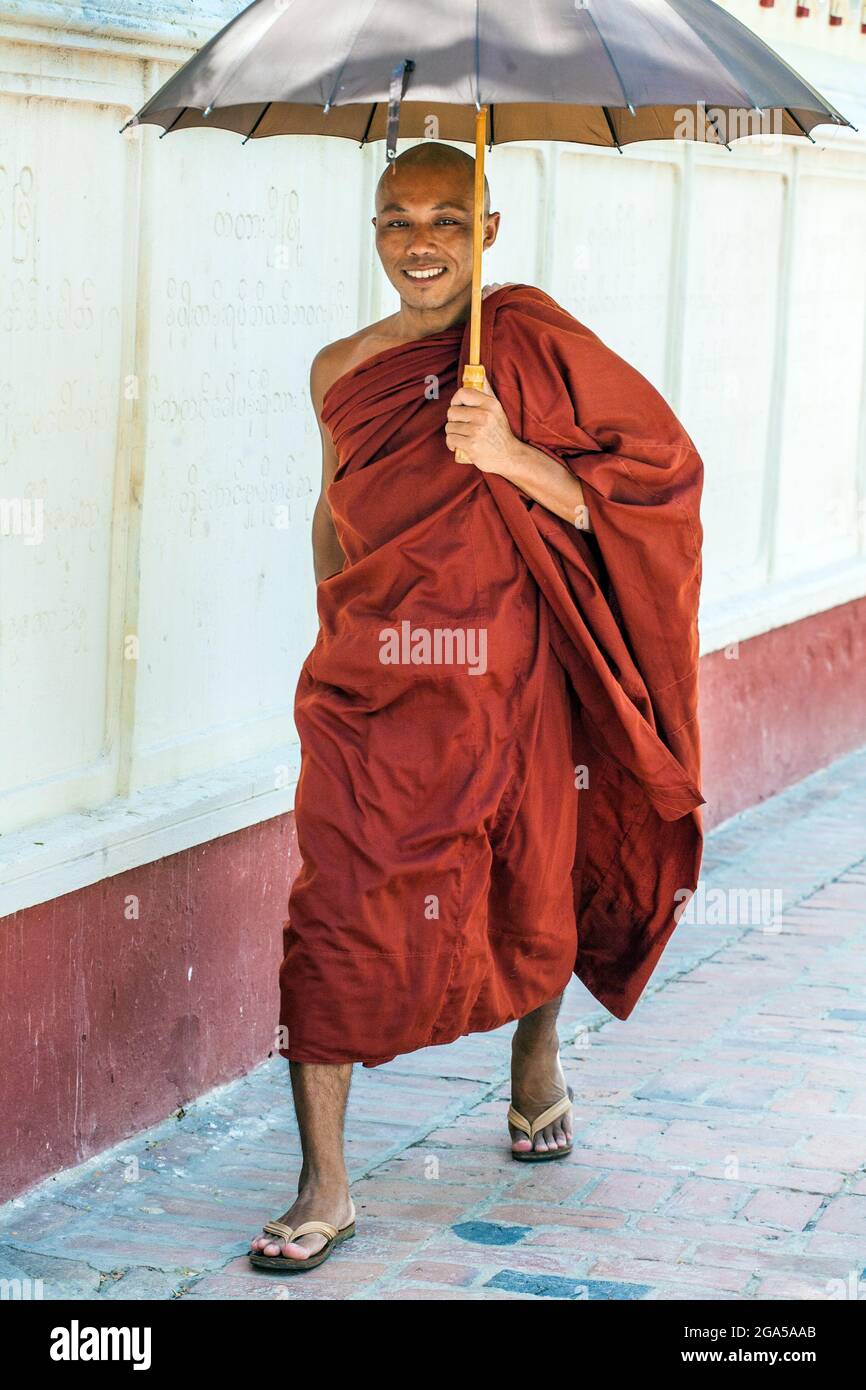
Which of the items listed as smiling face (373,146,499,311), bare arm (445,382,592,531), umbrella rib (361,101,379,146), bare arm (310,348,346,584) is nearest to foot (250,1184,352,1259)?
bare arm (310,348,346,584)

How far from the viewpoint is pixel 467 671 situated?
13.8 feet

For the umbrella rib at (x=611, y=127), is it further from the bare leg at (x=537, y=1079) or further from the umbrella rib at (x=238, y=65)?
the bare leg at (x=537, y=1079)

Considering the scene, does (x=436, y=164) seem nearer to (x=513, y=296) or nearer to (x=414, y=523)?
(x=513, y=296)

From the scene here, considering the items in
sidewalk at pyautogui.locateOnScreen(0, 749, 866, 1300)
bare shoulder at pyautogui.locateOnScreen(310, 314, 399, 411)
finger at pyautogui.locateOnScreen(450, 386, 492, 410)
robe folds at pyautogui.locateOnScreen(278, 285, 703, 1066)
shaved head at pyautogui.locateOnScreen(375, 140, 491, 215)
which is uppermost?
shaved head at pyautogui.locateOnScreen(375, 140, 491, 215)

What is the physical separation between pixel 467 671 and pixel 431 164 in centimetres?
100

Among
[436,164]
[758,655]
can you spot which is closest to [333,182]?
[436,164]

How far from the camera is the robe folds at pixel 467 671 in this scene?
4.16m

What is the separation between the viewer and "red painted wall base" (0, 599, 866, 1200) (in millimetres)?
4402

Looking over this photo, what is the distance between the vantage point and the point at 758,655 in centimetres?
807

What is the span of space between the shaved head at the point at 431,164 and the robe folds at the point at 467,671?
26 centimetres

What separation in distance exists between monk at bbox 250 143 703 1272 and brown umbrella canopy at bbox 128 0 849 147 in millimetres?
412

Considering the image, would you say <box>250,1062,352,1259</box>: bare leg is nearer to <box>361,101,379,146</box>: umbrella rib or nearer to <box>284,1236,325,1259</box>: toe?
<box>284,1236,325,1259</box>: toe

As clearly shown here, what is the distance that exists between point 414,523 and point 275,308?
3.74 feet

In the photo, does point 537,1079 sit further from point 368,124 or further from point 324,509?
point 368,124
